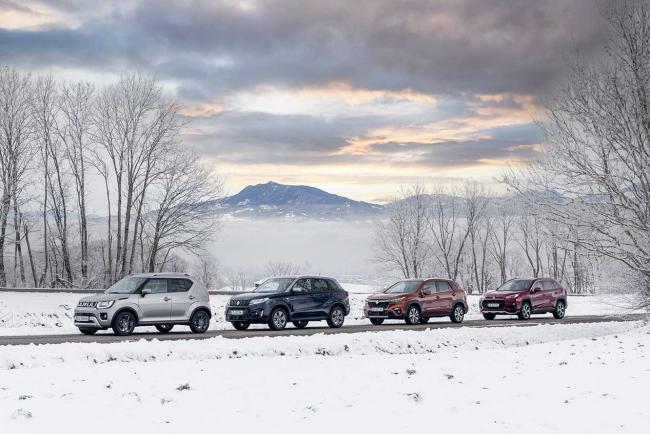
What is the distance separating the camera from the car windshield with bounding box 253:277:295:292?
24.2 m

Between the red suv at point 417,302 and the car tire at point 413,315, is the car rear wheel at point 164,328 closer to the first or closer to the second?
the red suv at point 417,302

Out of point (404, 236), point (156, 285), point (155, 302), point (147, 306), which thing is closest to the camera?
Result: point (147, 306)

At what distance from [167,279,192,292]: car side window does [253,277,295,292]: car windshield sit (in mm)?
2796

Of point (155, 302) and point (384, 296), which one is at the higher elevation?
point (155, 302)

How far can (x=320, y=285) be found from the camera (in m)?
25.2

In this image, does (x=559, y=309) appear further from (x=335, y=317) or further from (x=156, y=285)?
(x=156, y=285)

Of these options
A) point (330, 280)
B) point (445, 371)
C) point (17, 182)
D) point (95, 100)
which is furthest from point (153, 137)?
point (445, 371)

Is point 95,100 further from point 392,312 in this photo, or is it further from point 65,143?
point 392,312

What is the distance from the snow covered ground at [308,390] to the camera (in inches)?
369

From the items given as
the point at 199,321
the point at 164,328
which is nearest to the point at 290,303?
the point at 199,321

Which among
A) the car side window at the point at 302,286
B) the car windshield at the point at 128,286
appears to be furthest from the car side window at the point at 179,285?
the car side window at the point at 302,286

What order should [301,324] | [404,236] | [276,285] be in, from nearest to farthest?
1. [276,285]
2. [301,324]
3. [404,236]

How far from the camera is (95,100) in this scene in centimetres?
4916

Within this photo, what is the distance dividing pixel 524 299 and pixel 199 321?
16.6 meters
